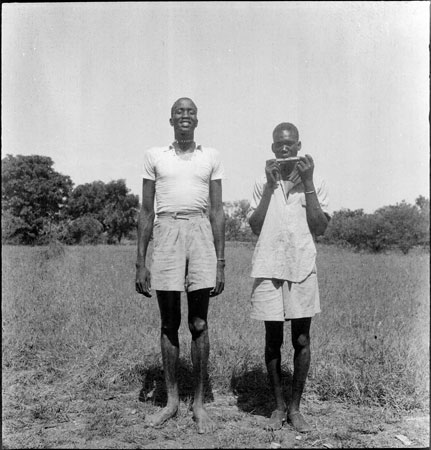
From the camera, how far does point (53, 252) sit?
12.7 metres

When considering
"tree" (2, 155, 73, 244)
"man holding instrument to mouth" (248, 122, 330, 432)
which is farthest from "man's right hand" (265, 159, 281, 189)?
"tree" (2, 155, 73, 244)

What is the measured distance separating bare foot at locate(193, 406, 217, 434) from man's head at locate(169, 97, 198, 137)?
77.6 inches

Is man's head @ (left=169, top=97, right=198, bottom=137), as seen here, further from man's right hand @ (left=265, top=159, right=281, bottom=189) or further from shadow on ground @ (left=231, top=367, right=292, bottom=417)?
shadow on ground @ (left=231, top=367, right=292, bottom=417)

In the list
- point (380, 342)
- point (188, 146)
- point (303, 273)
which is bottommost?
point (380, 342)

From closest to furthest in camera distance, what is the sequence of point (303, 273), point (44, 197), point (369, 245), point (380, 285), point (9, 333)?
point (303, 273) < point (9, 333) < point (380, 285) < point (369, 245) < point (44, 197)

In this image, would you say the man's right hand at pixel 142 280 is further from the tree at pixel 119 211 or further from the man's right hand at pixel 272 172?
the tree at pixel 119 211

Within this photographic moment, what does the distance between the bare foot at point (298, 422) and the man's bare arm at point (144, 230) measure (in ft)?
4.35

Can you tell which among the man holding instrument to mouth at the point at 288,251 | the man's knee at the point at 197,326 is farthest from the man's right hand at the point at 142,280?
the man holding instrument to mouth at the point at 288,251

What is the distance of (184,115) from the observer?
2.99 meters

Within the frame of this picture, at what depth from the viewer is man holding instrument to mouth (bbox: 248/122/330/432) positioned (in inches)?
111

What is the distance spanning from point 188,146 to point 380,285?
6.10 m

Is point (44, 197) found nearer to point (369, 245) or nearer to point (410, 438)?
point (369, 245)

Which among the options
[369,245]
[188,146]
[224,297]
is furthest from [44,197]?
[188,146]

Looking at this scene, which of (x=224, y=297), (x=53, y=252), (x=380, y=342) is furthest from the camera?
(x=53, y=252)
